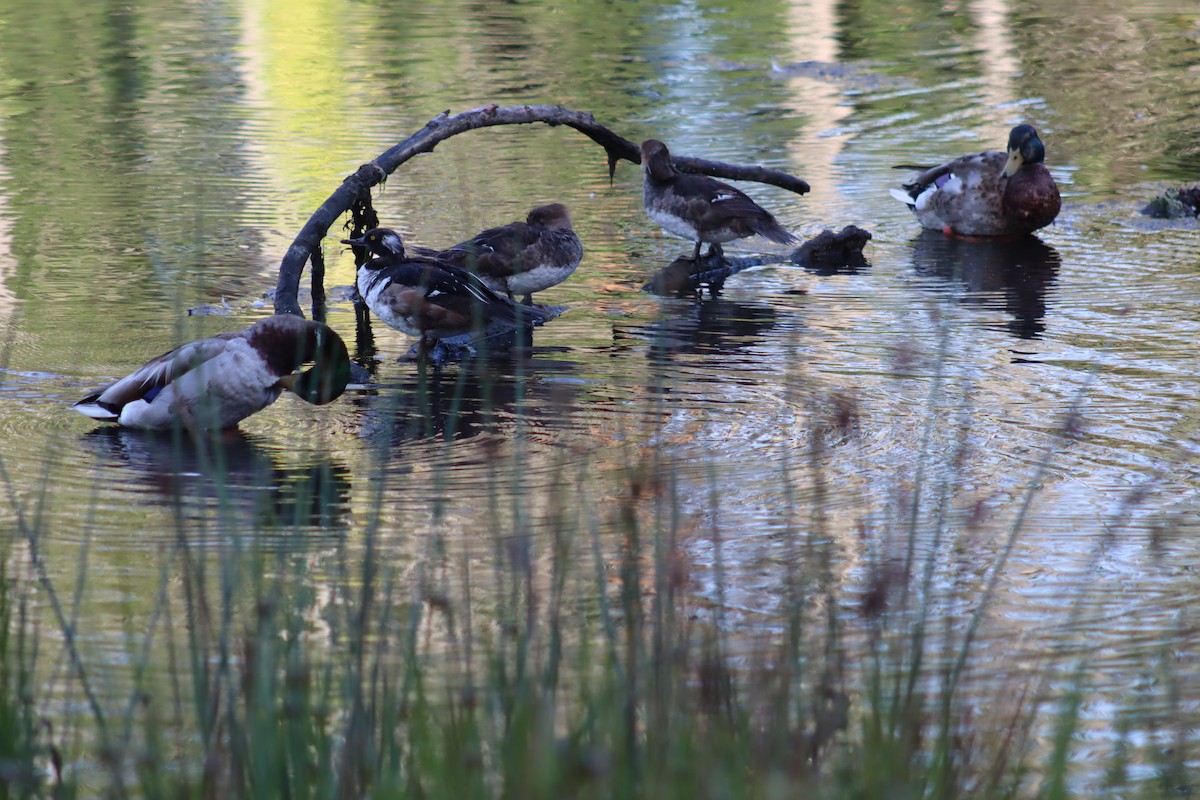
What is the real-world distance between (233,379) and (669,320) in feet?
11.0

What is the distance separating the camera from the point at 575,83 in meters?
19.7

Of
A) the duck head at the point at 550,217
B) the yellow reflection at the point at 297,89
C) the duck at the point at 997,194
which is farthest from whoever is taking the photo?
the yellow reflection at the point at 297,89

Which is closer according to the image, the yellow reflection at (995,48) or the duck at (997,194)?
the duck at (997,194)

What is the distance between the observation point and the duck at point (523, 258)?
9766mm

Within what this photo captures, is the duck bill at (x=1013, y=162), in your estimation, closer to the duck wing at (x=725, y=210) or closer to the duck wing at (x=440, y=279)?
the duck wing at (x=725, y=210)

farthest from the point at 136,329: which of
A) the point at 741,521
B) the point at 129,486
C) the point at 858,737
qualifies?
the point at 858,737

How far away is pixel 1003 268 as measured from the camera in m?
11.2

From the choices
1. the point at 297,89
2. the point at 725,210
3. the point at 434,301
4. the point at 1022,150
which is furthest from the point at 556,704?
the point at 297,89

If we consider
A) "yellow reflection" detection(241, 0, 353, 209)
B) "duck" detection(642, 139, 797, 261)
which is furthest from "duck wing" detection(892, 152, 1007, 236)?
"yellow reflection" detection(241, 0, 353, 209)

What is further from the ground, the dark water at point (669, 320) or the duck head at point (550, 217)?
the duck head at point (550, 217)

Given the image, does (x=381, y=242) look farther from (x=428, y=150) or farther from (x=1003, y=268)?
(x=1003, y=268)

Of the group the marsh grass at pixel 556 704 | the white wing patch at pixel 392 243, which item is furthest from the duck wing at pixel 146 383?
the white wing patch at pixel 392 243

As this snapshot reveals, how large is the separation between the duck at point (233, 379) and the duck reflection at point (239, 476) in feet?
0.39

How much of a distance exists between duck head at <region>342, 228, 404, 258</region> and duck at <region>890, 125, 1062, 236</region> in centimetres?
489
